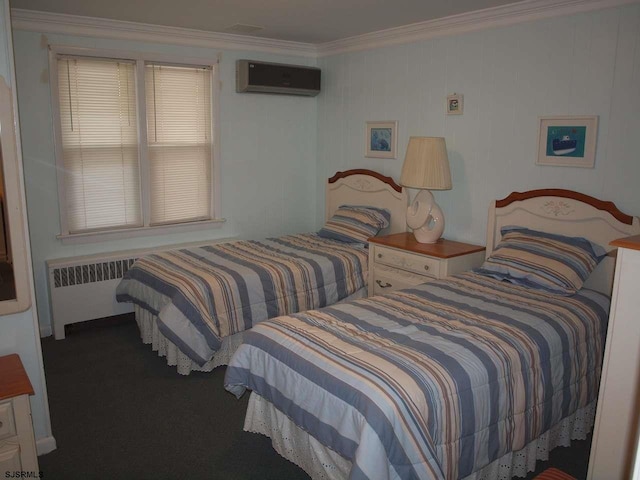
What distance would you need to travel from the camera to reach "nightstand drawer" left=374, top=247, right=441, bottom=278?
144 inches

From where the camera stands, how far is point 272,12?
12.1 feet

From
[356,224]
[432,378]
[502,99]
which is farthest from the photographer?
[356,224]

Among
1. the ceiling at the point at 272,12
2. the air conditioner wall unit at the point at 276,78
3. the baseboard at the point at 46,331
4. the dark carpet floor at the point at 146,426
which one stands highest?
the ceiling at the point at 272,12

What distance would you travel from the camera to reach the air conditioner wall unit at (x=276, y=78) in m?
4.61

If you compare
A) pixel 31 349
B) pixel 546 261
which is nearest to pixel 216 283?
pixel 31 349

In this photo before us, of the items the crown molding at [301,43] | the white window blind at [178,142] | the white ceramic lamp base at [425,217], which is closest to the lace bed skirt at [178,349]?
the white window blind at [178,142]

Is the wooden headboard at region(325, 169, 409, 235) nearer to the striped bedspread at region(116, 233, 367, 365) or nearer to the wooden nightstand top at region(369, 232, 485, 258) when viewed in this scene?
the wooden nightstand top at region(369, 232, 485, 258)

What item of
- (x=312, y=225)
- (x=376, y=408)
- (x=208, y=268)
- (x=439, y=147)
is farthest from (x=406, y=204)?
(x=376, y=408)

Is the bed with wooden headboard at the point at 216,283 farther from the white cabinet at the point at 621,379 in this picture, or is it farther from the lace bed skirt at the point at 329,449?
the white cabinet at the point at 621,379

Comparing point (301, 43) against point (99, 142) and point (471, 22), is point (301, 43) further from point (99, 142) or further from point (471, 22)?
point (99, 142)

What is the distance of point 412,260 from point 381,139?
1302 millimetres

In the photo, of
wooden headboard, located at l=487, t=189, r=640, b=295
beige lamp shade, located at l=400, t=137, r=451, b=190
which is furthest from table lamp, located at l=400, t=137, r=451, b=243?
wooden headboard, located at l=487, t=189, r=640, b=295

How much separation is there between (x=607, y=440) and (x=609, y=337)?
0.31 m

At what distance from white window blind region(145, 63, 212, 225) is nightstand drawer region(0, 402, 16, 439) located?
2.56 metres
